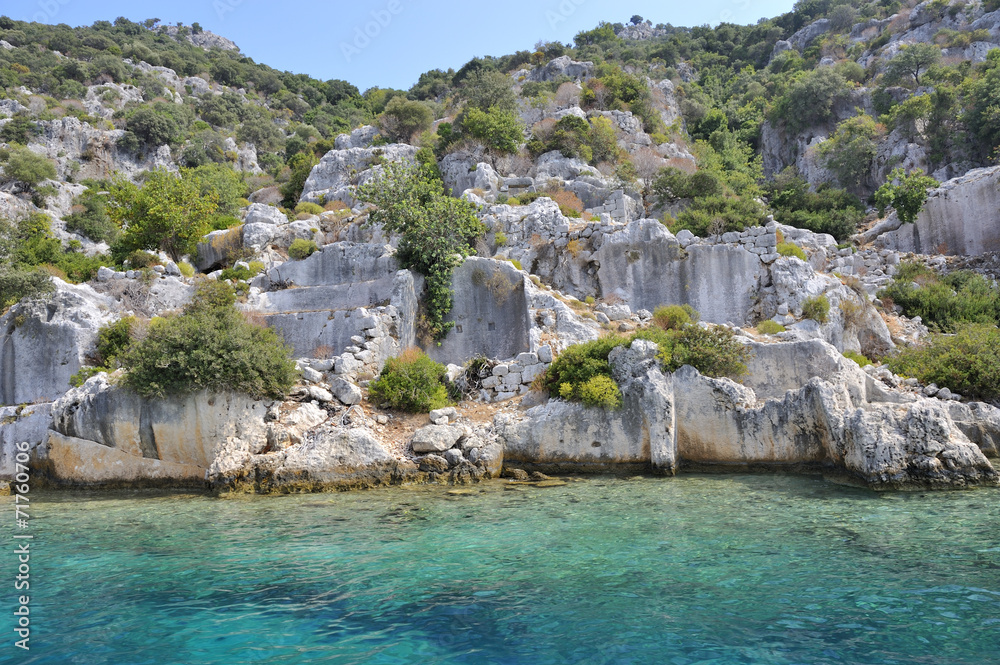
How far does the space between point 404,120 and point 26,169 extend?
2434 centimetres

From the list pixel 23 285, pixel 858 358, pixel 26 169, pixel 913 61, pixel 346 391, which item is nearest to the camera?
pixel 346 391

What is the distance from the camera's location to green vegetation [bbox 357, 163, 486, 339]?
20.0 m

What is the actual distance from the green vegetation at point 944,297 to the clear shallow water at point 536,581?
13.7m

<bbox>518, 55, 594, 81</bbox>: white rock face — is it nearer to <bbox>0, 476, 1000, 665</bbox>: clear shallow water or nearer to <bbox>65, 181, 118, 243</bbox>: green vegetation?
<bbox>65, 181, 118, 243</bbox>: green vegetation

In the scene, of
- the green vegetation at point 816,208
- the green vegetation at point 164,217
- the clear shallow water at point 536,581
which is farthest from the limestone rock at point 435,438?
the green vegetation at point 816,208

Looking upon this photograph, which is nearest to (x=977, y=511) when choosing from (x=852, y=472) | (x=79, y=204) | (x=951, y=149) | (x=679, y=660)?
(x=852, y=472)

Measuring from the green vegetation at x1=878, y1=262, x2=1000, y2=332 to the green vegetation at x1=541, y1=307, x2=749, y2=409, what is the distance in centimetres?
1134

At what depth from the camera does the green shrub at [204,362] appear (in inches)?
521

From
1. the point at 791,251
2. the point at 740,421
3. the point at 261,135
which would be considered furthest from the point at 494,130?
the point at 261,135

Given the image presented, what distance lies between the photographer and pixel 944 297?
21281 millimetres

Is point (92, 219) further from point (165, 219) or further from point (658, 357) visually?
point (658, 357)

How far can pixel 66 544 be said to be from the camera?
9.17 m

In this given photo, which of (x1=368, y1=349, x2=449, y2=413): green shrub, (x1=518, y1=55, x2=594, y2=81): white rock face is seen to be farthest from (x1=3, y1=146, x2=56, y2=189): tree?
(x1=518, y1=55, x2=594, y2=81): white rock face

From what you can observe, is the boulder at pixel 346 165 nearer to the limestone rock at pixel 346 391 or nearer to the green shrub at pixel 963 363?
the limestone rock at pixel 346 391
